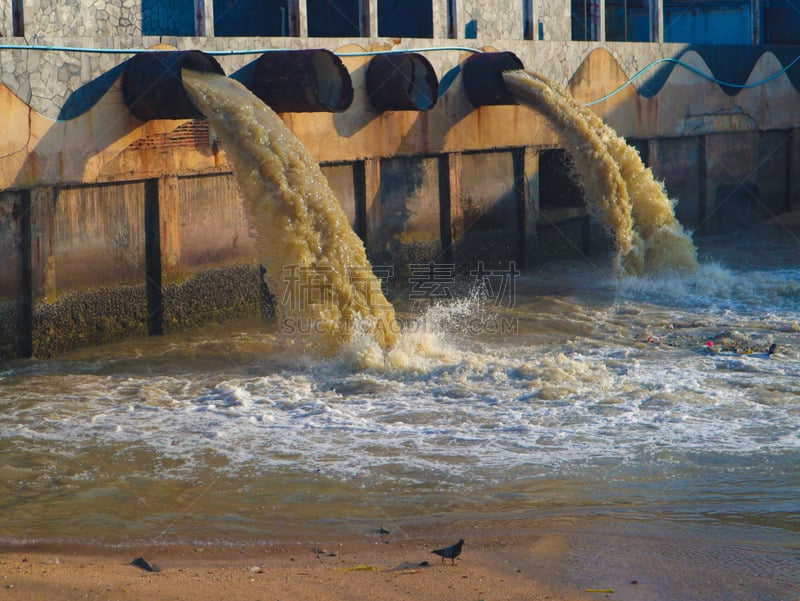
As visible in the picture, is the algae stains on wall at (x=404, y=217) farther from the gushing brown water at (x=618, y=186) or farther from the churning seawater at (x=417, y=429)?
the churning seawater at (x=417, y=429)

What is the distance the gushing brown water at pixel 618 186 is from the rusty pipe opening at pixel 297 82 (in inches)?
109

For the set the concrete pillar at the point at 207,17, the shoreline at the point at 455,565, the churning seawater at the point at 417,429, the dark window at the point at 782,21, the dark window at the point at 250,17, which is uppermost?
the dark window at the point at 782,21

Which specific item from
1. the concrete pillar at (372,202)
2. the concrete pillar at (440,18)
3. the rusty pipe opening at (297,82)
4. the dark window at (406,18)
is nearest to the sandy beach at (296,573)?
the rusty pipe opening at (297,82)

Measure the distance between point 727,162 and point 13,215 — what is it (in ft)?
39.1

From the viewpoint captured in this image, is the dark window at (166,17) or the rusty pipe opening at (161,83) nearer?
the rusty pipe opening at (161,83)

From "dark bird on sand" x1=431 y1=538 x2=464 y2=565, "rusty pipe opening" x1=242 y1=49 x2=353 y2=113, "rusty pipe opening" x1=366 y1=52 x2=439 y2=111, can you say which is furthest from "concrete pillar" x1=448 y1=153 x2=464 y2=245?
"dark bird on sand" x1=431 y1=538 x2=464 y2=565

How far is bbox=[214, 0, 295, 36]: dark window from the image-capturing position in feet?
54.3

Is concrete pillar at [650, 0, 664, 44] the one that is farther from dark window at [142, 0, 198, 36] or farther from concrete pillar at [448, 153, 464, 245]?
dark window at [142, 0, 198, 36]

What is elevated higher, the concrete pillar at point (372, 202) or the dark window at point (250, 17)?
the dark window at point (250, 17)

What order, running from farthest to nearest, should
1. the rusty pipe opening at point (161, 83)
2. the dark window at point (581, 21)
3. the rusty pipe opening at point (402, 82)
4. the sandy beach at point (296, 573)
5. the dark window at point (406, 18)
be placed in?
the dark window at point (581, 21) → the dark window at point (406, 18) → the rusty pipe opening at point (402, 82) → the rusty pipe opening at point (161, 83) → the sandy beach at point (296, 573)

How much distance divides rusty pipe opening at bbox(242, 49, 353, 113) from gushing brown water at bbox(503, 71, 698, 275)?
109 inches

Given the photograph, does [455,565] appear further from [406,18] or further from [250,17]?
[250,17]

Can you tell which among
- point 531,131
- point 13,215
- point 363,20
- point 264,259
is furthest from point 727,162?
point 13,215

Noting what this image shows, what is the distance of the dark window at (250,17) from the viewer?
54.3ft
